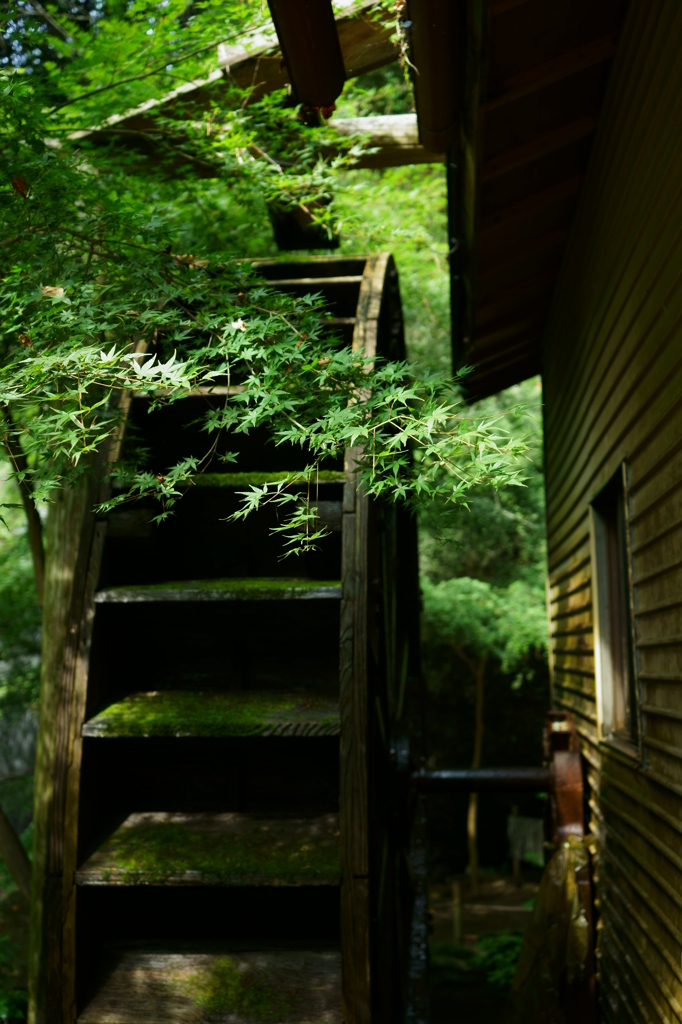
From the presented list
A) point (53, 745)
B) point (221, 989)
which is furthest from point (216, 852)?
point (53, 745)

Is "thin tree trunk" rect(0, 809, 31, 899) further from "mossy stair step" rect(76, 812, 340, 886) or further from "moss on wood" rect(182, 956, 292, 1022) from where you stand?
"moss on wood" rect(182, 956, 292, 1022)

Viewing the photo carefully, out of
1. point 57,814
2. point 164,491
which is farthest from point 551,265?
point 57,814

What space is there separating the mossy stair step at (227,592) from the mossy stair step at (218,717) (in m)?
0.38

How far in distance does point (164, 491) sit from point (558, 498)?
465 centimetres

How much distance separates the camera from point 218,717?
2.88 meters

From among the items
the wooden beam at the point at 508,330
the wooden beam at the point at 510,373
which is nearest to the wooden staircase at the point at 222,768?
the wooden beam at the point at 508,330

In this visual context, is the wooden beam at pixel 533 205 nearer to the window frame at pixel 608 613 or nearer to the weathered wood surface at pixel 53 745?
the window frame at pixel 608 613

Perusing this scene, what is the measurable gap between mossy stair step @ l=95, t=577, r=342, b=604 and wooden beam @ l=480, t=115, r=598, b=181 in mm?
2110

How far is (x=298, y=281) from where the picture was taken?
3770 mm

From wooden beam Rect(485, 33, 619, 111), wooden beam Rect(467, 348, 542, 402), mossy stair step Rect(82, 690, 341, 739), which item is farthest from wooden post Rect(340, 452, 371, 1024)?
wooden beam Rect(467, 348, 542, 402)

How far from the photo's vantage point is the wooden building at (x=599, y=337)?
261 centimetres

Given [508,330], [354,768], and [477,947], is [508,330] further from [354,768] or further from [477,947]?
[477,947]

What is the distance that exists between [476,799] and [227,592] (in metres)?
10.0

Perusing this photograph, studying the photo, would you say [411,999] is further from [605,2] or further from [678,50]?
[605,2]
